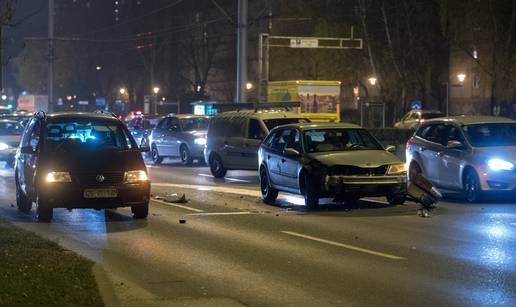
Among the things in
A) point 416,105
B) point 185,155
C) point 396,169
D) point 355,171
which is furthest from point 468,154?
point 416,105

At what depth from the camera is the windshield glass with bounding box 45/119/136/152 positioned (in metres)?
14.5

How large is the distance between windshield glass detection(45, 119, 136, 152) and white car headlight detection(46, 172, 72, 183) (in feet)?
3.56

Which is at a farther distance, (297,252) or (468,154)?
(468,154)

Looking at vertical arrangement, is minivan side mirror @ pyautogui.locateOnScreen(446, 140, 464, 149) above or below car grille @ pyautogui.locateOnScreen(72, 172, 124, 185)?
above

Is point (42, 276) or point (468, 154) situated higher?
point (468, 154)

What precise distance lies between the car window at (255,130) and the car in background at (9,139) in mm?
9275

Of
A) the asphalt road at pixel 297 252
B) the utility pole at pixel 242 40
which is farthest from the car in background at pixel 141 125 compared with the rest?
the asphalt road at pixel 297 252

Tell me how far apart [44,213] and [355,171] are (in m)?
5.38

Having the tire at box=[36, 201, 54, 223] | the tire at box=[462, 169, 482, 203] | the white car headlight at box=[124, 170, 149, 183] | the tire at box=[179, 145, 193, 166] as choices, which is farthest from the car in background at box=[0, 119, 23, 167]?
the tire at box=[462, 169, 482, 203]

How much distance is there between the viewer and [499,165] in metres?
16.1

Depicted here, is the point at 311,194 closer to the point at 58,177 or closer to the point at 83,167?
the point at 83,167

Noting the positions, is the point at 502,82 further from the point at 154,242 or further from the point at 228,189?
the point at 154,242

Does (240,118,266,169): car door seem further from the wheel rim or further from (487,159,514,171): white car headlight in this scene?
(487,159,514,171): white car headlight

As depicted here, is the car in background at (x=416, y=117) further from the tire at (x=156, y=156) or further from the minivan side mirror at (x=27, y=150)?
the minivan side mirror at (x=27, y=150)
